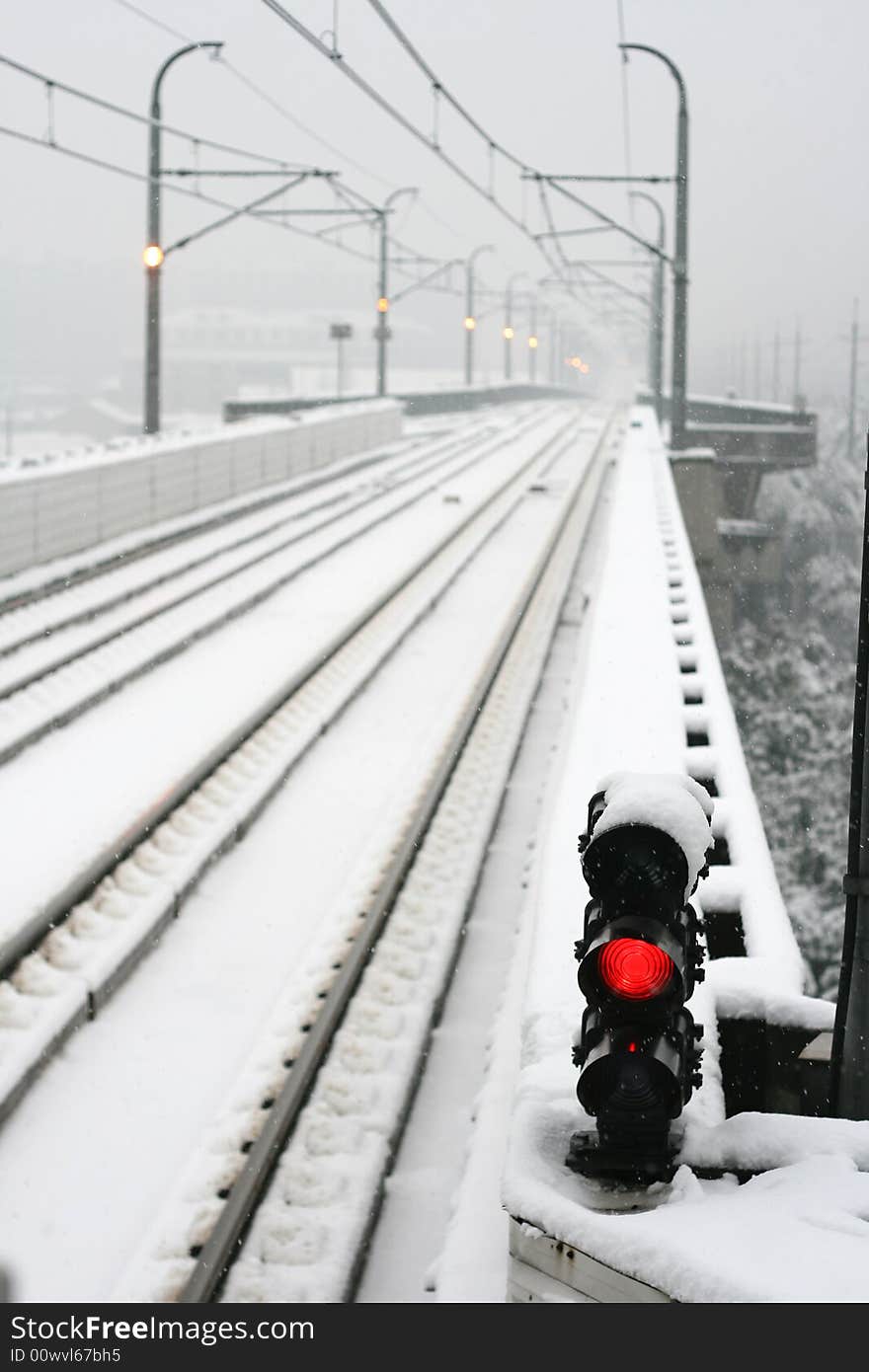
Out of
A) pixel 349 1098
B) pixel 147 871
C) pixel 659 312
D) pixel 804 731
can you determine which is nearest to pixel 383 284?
pixel 659 312

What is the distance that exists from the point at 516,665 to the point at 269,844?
577cm

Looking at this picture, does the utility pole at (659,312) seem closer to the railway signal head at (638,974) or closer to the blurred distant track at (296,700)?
the blurred distant track at (296,700)

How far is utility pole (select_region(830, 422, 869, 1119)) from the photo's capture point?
3.72 m

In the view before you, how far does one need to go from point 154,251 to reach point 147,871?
1699 cm

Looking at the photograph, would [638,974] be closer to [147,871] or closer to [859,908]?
[859,908]

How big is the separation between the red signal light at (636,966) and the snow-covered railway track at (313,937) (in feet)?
7.13

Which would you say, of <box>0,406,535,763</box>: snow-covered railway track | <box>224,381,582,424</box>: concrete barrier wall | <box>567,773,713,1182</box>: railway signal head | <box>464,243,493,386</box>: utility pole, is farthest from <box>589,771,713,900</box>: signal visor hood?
<box>464,243,493,386</box>: utility pole

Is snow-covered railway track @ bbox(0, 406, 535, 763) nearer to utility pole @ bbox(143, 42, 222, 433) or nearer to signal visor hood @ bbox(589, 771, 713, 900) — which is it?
utility pole @ bbox(143, 42, 222, 433)

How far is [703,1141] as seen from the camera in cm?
379

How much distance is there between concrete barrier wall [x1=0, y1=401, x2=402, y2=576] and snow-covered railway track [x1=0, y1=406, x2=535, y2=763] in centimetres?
102

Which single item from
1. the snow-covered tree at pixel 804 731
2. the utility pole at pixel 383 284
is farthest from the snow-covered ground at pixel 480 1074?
the utility pole at pixel 383 284

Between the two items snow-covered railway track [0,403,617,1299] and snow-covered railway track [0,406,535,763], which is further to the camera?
snow-covered railway track [0,406,535,763]

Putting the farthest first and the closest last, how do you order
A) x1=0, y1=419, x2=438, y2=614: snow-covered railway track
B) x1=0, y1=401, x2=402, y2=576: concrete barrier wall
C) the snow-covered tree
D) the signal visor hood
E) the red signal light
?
the snow-covered tree → x1=0, y1=401, x2=402, y2=576: concrete barrier wall → x1=0, y1=419, x2=438, y2=614: snow-covered railway track → the signal visor hood → the red signal light

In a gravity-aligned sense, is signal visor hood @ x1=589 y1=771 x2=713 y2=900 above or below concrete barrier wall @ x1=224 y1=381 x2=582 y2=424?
below
